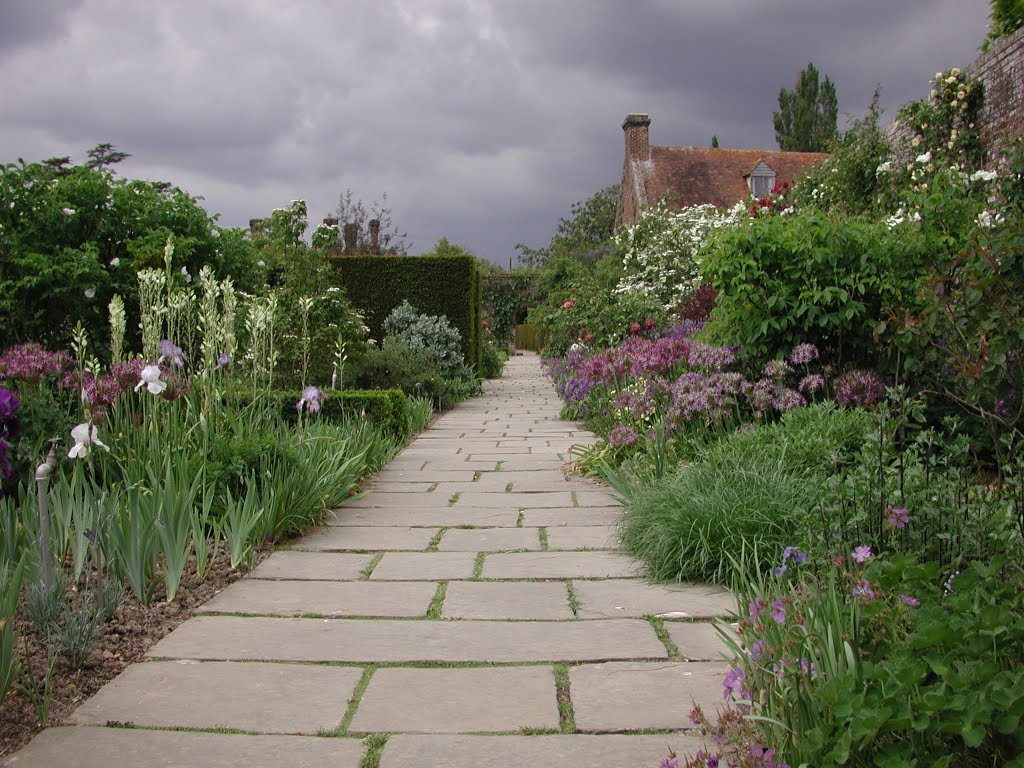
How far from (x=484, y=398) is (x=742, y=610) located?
9978mm

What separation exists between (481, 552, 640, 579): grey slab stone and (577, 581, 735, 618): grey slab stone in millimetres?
127

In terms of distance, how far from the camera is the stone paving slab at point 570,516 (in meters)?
4.45

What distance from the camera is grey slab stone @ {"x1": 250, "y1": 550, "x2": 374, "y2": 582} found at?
3494 mm

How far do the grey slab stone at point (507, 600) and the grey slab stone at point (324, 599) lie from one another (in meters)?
0.10

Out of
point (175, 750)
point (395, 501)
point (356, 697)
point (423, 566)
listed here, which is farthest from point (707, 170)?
point (175, 750)

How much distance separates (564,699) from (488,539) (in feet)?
6.13

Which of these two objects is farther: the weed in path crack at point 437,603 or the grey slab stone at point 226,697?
the weed in path crack at point 437,603

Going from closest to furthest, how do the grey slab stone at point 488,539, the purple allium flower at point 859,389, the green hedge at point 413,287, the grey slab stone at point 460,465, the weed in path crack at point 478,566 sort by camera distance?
the weed in path crack at point 478,566, the grey slab stone at point 488,539, the purple allium flower at point 859,389, the grey slab stone at point 460,465, the green hedge at point 413,287

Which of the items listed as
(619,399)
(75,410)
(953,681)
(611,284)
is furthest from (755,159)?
(953,681)

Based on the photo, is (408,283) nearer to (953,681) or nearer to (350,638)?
(350,638)

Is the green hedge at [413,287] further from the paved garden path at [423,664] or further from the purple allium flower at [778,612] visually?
the purple allium flower at [778,612]

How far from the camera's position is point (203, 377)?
14.3 feet

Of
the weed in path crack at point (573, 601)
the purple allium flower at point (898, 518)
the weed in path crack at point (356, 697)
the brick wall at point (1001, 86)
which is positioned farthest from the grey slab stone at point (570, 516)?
the brick wall at point (1001, 86)

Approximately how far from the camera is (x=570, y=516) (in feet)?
15.1
